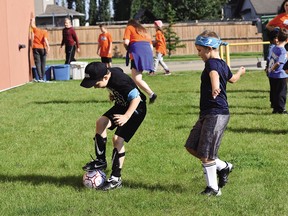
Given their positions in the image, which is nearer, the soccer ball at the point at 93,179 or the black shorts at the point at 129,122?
the soccer ball at the point at 93,179

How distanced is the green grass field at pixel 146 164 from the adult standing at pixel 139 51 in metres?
0.63

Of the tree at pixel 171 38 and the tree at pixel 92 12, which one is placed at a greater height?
the tree at pixel 92 12

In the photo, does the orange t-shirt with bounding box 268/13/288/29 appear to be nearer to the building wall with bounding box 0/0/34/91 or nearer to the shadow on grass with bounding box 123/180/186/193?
the shadow on grass with bounding box 123/180/186/193

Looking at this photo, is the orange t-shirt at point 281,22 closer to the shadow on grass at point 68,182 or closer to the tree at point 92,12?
the shadow on grass at point 68,182

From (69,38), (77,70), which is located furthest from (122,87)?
(69,38)

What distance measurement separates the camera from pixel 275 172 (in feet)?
20.4

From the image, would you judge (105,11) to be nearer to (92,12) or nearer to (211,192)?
(92,12)

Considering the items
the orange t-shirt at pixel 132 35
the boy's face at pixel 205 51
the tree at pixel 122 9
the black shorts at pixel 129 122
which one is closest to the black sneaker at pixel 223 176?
the black shorts at pixel 129 122

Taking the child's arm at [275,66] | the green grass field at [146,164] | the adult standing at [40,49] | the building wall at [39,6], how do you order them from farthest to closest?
1. the building wall at [39,6]
2. the adult standing at [40,49]
3. the child's arm at [275,66]
4. the green grass field at [146,164]

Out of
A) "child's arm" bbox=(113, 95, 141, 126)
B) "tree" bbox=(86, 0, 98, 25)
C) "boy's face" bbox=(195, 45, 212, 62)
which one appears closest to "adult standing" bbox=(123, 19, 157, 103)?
"child's arm" bbox=(113, 95, 141, 126)

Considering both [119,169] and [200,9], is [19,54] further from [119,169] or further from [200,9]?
[200,9]

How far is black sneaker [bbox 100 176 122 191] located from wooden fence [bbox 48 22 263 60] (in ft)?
120

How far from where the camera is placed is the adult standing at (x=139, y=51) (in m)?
12.0

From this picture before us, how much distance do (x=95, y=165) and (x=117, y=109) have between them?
62 cm
